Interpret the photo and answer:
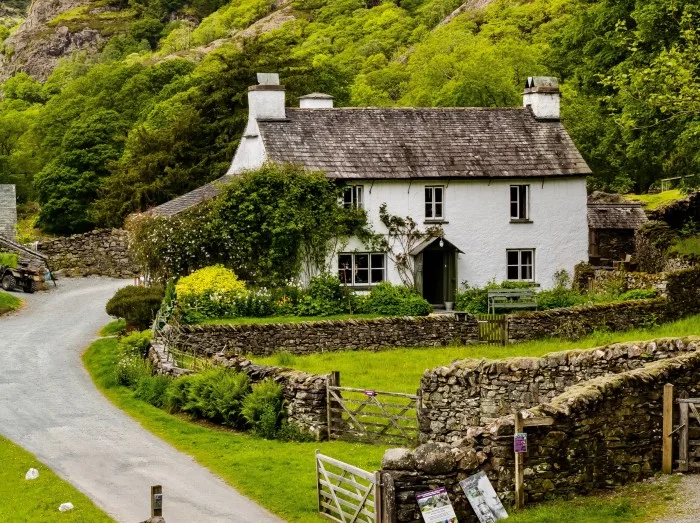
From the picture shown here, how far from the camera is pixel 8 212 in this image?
60688 mm

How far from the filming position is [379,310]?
40.3m

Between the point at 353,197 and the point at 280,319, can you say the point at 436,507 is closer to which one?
the point at 280,319

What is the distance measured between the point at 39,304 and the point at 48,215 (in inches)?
923

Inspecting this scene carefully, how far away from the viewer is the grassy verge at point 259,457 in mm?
19719

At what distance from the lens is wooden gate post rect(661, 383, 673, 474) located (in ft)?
58.5

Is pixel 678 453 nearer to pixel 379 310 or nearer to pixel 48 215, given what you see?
pixel 379 310

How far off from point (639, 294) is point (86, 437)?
1931 centimetres

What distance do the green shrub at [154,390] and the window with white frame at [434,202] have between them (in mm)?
17045

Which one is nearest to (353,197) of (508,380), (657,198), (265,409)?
(657,198)

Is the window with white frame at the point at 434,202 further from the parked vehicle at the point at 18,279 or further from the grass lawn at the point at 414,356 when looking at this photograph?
the parked vehicle at the point at 18,279

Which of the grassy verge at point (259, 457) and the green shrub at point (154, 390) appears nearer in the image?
the grassy verge at point (259, 457)

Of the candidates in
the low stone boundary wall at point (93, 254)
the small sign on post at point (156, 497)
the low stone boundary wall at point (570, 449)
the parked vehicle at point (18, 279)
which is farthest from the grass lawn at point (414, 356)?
the low stone boundary wall at point (93, 254)

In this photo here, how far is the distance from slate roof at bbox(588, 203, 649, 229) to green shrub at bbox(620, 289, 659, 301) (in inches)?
374

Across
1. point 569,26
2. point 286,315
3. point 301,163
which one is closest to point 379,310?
point 286,315
